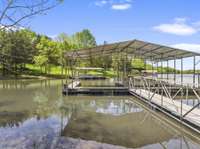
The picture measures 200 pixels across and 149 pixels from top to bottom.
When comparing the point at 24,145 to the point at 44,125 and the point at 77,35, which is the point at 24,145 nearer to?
the point at 44,125

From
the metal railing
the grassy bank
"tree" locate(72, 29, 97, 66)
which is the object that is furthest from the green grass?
the metal railing

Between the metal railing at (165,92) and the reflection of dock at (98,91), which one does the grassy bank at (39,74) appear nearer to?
the reflection of dock at (98,91)

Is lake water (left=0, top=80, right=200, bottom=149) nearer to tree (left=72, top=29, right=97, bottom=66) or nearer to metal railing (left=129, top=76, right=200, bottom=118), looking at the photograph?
metal railing (left=129, top=76, right=200, bottom=118)

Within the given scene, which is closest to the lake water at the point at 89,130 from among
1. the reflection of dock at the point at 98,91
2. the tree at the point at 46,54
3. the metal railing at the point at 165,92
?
the metal railing at the point at 165,92

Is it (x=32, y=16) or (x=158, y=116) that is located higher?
(x=32, y=16)

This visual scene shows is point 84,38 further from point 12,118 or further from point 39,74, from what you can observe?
point 12,118

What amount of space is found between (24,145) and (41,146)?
1.51 ft

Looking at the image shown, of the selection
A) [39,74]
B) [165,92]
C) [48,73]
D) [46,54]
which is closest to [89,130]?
[165,92]

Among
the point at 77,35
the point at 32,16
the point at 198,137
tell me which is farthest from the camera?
the point at 77,35

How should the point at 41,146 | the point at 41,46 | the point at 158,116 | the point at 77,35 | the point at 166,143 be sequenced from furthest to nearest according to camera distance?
the point at 77,35 → the point at 41,46 → the point at 158,116 → the point at 166,143 → the point at 41,146

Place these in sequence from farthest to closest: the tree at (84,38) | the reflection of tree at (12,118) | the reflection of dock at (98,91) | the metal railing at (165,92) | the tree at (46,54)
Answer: the tree at (84,38) < the tree at (46,54) < the reflection of dock at (98,91) < the reflection of tree at (12,118) < the metal railing at (165,92)

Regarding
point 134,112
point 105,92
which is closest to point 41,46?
point 105,92

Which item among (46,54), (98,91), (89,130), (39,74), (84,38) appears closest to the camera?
(89,130)

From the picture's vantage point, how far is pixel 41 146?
6.22 meters
